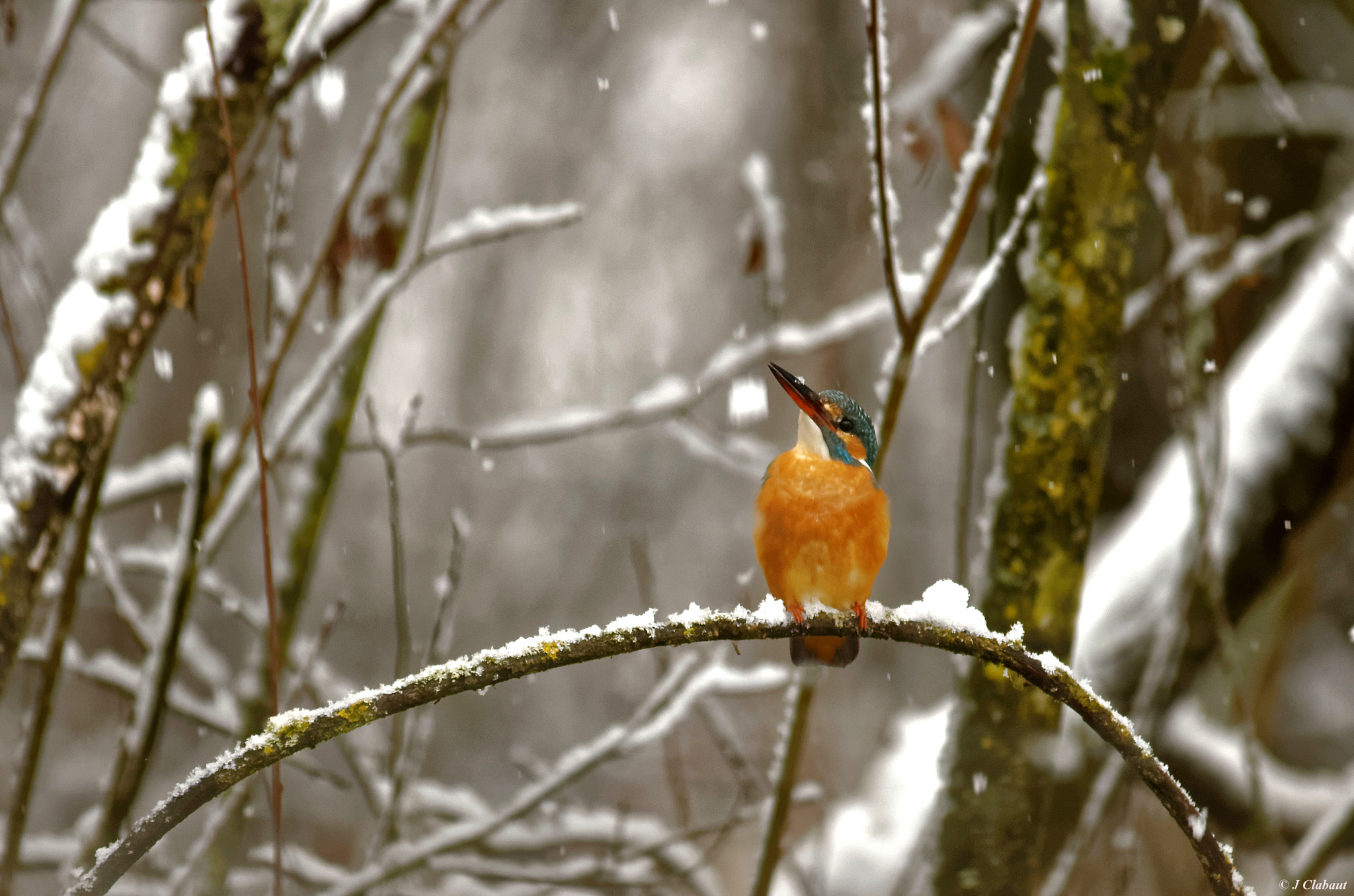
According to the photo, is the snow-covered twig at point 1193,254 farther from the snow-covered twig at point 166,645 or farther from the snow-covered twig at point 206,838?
the snow-covered twig at point 206,838

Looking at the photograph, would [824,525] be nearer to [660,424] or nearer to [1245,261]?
[1245,261]

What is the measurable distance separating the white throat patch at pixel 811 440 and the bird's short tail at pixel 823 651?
0.95ft

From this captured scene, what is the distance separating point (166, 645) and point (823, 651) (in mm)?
1063

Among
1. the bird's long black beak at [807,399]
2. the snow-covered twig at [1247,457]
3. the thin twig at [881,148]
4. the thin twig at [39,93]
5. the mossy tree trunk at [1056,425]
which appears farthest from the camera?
the snow-covered twig at [1247,457]

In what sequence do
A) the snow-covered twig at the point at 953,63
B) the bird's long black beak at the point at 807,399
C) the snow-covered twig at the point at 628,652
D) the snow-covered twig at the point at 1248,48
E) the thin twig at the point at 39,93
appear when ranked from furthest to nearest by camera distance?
the snow-covered twig at the point at 953,63, the snow-covered twig at the point at 1248,48, the thin twig at the point at 39,93, the bird's long black beak at the point at 807,399, the snow-covered twig at the point at 628,652

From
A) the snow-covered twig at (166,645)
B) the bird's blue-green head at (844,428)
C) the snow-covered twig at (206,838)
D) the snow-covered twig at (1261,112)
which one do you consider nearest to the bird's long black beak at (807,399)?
the bird's blue-green head at (844,428)

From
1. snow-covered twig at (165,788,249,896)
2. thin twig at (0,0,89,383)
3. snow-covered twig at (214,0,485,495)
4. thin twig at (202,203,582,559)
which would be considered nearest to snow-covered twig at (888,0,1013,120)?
thin twig at (202,203,582,559)

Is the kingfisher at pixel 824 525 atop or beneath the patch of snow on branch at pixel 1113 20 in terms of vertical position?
beneath

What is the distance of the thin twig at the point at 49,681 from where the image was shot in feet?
5.04

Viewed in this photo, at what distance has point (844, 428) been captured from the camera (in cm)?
157

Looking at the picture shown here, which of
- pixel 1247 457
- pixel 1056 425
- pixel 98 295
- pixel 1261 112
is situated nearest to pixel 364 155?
pixel 98 295

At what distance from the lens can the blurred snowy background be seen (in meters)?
2.28

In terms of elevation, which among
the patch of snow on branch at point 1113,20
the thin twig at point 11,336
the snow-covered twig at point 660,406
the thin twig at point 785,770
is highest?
the snow-covered twig at point 660,406

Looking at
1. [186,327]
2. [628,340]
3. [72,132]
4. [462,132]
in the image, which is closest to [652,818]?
[628,340]
